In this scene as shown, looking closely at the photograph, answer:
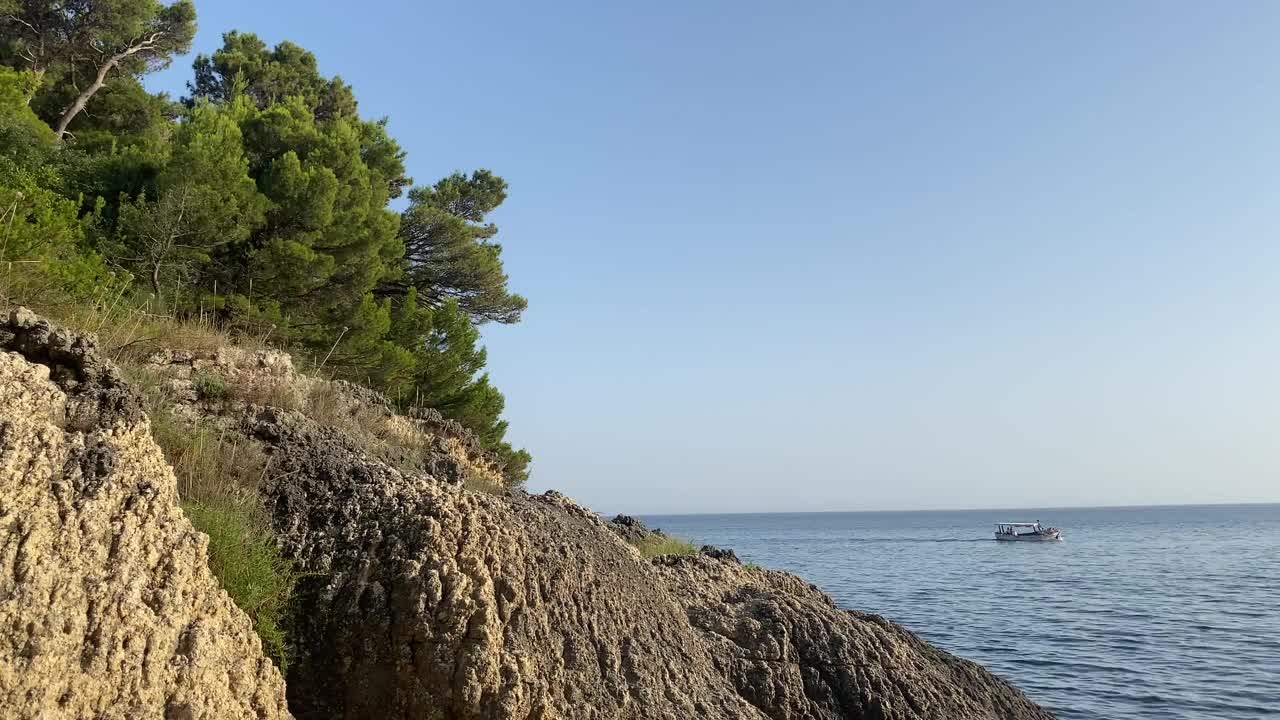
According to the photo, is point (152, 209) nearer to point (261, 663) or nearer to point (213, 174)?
point (213, 174)

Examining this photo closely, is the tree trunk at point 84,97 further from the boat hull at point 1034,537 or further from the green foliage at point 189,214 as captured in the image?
the boat hull at point 1034,537

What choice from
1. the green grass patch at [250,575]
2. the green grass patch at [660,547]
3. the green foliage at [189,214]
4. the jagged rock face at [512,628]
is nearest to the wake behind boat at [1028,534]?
the green grass patch at [660,547]

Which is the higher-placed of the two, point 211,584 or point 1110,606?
point 211,584

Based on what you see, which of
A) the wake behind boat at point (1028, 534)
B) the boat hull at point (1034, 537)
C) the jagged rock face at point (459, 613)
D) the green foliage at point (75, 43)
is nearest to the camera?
the jagged rock face at point (459, 613)

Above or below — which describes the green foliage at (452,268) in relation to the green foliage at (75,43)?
below

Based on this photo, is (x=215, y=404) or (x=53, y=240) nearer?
(x=215, y=404)

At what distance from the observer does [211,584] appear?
13.2 ft

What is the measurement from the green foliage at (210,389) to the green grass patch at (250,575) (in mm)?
2048

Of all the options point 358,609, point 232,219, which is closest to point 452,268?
point 232,219

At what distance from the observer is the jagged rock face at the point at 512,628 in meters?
4.39

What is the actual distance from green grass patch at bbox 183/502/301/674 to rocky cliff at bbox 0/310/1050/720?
120 mm

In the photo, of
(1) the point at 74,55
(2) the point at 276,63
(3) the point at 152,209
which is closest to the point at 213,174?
(3) the point at 152,209

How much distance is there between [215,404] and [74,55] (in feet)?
70.6

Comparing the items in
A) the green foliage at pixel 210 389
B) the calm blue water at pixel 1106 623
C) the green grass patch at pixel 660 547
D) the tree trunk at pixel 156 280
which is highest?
the tree trunk at pixel 156 280
